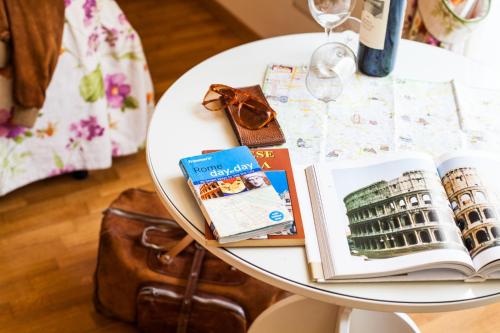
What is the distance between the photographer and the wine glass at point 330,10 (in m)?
1.21

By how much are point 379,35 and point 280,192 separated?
0.41 m

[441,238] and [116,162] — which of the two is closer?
[441,238]

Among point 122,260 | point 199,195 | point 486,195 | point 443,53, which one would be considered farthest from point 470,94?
point 122,260

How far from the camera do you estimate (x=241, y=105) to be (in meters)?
1.18

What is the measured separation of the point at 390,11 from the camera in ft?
3.93

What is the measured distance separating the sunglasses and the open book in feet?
0.51

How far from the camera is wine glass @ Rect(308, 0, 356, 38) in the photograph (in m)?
1.21

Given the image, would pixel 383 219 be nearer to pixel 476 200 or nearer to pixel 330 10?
pixel 476 200

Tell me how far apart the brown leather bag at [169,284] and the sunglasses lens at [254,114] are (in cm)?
34

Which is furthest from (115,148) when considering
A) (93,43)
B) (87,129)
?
(93,43)

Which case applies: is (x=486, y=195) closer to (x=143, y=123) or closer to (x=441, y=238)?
(x=441, y=238)

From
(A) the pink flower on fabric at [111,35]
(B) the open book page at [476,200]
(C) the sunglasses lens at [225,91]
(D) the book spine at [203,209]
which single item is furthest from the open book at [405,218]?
(A) the pink flower on fabric at [111,35]

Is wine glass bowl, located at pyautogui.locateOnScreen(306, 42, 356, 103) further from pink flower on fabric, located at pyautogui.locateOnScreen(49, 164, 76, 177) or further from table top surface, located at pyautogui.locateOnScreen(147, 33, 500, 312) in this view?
pink flower on fabric, located at pyautogui.locateOnScreen(49, 164, 76, 177)

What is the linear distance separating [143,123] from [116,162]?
0.50 feet
